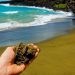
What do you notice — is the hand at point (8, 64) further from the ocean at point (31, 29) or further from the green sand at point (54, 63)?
the ocean at point (31, 29)

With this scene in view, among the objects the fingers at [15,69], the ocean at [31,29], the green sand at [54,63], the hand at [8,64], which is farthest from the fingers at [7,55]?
the ocean at [31,29]

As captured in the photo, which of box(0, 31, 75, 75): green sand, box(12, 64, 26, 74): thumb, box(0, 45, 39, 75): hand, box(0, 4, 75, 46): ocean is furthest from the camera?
box(0, 4, 75, 46): ocean

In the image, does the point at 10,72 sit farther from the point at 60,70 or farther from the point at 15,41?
the point at 15,41

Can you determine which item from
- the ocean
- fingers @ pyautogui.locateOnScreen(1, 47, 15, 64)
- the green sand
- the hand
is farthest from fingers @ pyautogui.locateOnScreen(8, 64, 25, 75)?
the ocean

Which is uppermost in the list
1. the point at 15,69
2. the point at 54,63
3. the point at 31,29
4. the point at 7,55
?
the point at 7,55

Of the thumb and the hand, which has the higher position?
the hand

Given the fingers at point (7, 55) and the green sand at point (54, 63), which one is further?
the green sand at point (54, 63)

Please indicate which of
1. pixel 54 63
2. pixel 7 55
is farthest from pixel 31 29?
pixel 7 55

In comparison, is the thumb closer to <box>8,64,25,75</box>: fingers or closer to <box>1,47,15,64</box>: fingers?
<box>8,64,25,75</box>: fingers

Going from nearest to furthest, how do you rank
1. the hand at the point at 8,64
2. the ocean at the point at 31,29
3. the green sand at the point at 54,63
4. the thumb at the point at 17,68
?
the hand at the point at 8,64, the thumb at the point at 17,68, the green sand at the point at 54,63, the ocean at the point at 31,29

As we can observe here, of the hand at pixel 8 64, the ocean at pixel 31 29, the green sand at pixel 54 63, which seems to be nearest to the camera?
the hand at pixel 8 64

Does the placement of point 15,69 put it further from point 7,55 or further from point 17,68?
point 7,55
